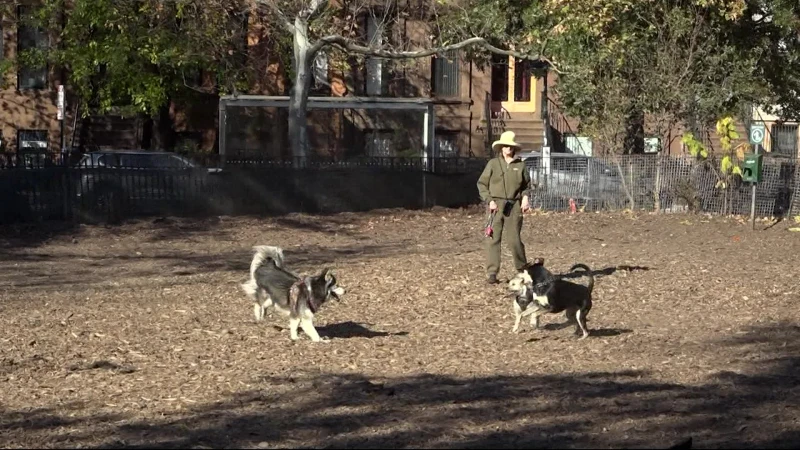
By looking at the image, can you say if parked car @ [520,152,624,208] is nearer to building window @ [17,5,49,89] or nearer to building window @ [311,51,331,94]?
building window @ [311,51,331,94]

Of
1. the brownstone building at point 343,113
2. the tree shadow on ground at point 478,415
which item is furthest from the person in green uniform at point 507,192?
the brownstone building at point 343,113

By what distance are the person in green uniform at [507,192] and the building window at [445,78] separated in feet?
96.0

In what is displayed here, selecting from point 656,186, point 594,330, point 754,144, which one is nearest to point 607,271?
point 594,330

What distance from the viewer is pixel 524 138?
149ft

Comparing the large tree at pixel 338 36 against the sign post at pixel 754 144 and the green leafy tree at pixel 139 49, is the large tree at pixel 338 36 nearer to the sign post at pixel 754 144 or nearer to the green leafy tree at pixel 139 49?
the green leafy tree at pixel 139 49

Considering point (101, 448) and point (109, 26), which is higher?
point (109, 26)

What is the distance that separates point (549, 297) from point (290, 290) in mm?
2564

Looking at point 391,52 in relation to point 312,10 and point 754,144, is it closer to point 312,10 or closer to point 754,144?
point 312,10

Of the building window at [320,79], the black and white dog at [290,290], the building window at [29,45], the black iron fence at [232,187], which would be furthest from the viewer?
the building window at [320,79]

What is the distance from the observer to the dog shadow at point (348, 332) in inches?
514

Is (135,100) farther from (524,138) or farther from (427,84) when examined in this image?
(524,138)

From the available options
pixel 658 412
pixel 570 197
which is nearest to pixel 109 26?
pixel 570 197

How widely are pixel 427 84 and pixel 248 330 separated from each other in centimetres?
3219

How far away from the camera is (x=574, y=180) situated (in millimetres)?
28719
